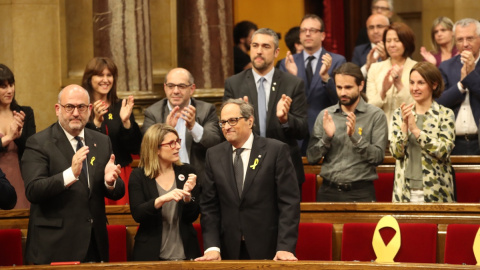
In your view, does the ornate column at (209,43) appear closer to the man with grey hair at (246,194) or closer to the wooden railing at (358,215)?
the wooden railing at (358,215)

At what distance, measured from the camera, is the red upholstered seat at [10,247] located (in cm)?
525

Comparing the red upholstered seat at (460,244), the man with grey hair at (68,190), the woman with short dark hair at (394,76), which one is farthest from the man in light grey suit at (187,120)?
the red upholstered seat at (460,244)

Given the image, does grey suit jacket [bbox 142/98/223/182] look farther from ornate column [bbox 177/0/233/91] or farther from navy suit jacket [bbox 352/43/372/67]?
navy suit jacket [bbox 352/43/372/67]

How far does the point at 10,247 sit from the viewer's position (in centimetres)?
527

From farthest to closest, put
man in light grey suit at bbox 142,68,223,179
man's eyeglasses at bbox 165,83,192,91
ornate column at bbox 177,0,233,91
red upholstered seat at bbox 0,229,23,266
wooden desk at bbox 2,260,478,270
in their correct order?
1. ornate column at bbox 177,0,233,91
2. man's eyeglasses at bbox 165,83,192,91
3. man in light grey suit at bbox 142,68,223,179
4. red upholstered seat at bbox 0,229,23,266
5. wooden desk at bbox 2,260,478,270

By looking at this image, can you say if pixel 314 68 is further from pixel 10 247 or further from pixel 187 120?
pixel 10 247

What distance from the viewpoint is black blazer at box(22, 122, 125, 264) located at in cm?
477

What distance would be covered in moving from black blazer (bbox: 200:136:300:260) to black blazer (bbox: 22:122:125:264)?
50 cm

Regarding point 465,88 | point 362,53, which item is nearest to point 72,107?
point 465,88

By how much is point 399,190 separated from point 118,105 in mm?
1739

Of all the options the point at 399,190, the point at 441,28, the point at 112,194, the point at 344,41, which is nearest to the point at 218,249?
the point at 112,194

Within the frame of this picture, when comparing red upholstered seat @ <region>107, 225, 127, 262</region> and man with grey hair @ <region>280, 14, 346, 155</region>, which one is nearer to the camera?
red upholstered seat @ <region>107, 225, 127, 262</region>

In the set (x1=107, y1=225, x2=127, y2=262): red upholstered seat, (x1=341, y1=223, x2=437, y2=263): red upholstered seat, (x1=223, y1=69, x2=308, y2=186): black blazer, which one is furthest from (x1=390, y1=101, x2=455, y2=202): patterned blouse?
(x1=107, y1=225, x2=127, y2=262): red upholstered seat

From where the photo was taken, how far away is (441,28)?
A: 709cm
